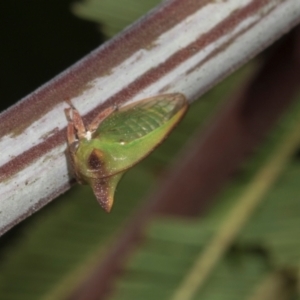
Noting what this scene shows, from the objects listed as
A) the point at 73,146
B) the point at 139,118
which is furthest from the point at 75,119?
the point at 139,118

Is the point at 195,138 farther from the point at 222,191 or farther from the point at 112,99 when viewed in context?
the point at 112,99

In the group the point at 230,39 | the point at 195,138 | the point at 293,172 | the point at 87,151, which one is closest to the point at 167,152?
the point at 195,138

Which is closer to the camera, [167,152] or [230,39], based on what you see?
[230,39]

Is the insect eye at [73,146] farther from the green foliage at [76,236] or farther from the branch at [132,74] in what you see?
the green foliage at [76,236]

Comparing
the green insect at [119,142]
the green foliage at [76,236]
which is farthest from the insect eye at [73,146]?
the green foliage at [76,236]

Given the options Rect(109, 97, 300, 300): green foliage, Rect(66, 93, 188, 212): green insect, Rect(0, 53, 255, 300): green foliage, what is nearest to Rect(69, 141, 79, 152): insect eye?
Rect(66, 93, 188, 212): green insect
